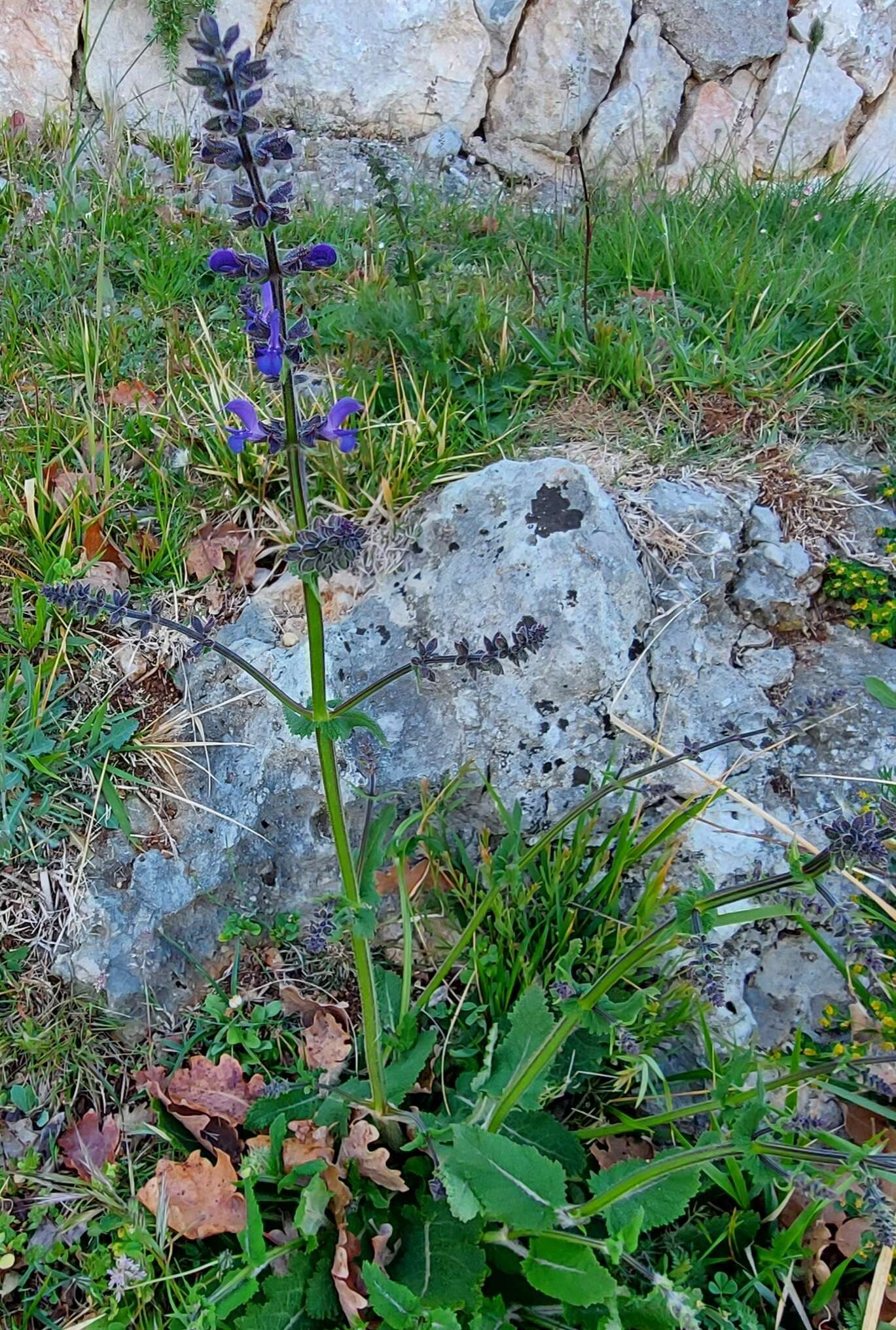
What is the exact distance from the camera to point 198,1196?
1.92 meters

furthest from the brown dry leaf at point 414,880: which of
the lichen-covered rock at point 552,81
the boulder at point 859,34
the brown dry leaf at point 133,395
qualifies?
the boulder at point 859,34

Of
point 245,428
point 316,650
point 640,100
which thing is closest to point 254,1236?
point 316,650

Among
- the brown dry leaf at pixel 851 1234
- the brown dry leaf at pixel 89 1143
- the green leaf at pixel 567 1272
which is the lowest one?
the brown dry leaf at pixel 89 1143

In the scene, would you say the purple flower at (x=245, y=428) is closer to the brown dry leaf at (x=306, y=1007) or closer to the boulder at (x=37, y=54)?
the brown dry leaf at (x=306, y=1007)

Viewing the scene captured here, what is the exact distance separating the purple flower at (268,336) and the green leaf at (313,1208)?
1433 millimetres

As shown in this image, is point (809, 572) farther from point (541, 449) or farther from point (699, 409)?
point (541, 449)

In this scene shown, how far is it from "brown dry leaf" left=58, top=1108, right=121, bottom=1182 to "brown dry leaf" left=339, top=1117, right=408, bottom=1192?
558 millimetres

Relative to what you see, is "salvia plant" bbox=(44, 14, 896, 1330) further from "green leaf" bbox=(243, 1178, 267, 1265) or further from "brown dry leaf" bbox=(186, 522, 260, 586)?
"brown dry leaf" bbox=(186, 522, 260, 586)

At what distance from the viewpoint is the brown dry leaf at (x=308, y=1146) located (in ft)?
6.23

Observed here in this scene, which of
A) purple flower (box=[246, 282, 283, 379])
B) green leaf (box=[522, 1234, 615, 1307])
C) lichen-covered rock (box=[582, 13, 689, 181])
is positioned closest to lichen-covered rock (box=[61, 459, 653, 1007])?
green leaf (box=[522, 1234, 615, 1307])

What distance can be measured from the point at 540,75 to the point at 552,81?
8cm

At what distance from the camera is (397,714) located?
246 cm

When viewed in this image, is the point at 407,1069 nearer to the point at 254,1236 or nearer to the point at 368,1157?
the point at 368,1157

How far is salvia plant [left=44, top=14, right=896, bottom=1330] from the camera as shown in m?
1.32
